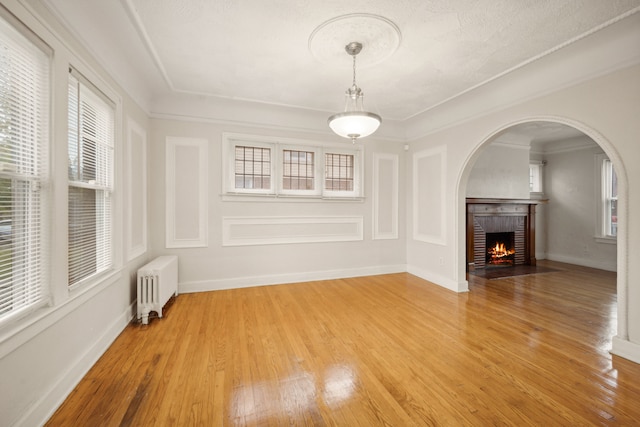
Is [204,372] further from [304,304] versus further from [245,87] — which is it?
[245,87]

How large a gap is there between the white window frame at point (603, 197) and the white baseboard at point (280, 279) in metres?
4.39

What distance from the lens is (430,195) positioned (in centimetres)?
460

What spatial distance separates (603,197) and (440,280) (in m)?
4.50

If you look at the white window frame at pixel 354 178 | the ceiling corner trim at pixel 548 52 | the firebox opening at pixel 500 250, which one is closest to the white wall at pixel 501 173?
the firebox opening at pixel 500 250

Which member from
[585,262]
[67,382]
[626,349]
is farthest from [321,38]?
[585,262]

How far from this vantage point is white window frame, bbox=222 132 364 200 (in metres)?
4.10

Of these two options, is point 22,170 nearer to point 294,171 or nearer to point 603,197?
point 294,171

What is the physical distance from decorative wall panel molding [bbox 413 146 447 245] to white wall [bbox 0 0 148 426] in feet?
14.5

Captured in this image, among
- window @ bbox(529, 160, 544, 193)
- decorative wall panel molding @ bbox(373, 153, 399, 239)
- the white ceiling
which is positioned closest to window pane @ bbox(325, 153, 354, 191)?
decorative wall panel molding @ bbox(373, 153, 399, 239)

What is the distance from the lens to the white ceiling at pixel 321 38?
204 cm

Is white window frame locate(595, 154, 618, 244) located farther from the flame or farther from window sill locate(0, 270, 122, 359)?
window sill locate(0, 270, 122, 359)

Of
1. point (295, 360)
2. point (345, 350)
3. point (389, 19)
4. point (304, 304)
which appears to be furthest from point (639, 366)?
point (389, 19)

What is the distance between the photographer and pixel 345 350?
2.39m

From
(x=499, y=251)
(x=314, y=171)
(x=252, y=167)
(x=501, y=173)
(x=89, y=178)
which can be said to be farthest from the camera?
(x=499, y=251)
